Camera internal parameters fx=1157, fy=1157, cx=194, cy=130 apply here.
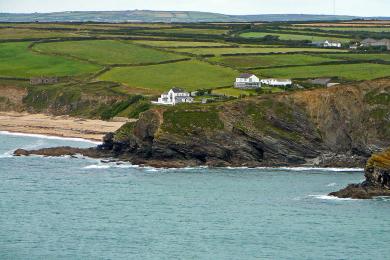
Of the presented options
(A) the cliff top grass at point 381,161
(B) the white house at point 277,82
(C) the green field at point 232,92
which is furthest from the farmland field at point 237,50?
(A) the cliff top grass at point 381,161

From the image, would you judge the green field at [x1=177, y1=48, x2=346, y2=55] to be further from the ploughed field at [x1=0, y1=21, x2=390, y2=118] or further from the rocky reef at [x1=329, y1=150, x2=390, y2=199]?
the rocky reef at [x1=329, y1=150, x2=390, y2=199]

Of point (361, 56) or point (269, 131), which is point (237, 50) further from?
point (269, 131)

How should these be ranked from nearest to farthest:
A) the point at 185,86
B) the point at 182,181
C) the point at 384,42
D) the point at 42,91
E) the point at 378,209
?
the point at 378,209
the point at 182,181
the point at 185,86
the point at 42,91
the point at 384,42

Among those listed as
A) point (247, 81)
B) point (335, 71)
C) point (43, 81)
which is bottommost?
point (43, 81)

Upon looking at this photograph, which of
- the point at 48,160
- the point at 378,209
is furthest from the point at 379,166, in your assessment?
the point at 48,160

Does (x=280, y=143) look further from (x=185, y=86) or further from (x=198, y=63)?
(x=198, y=63)

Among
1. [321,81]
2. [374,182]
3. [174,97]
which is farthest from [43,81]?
[374,182]

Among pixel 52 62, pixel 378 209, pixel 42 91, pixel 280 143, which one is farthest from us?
pixel 52 62
